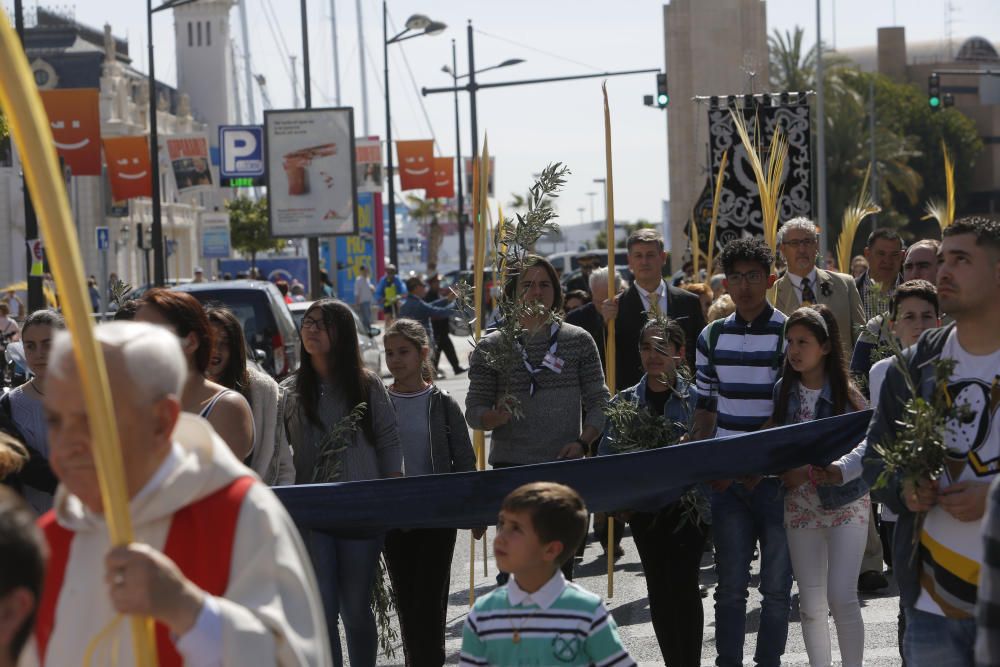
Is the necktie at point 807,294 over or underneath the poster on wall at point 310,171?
underneath

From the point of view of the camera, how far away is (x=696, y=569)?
21.6ft

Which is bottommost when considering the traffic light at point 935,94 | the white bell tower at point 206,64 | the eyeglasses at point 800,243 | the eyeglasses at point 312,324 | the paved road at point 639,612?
the paved road at point 639,612

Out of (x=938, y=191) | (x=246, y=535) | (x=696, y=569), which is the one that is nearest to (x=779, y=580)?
(x=696, y=569)

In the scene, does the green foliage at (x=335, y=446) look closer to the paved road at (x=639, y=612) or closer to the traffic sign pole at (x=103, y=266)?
the paved road at (x=639, y=612)

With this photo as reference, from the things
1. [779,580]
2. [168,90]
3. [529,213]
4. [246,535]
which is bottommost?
[779,580]

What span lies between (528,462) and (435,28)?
27.1 meters

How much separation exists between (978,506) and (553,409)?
11.4 ft

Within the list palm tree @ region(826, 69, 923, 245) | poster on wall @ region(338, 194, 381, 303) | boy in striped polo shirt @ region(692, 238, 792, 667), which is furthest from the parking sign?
palm tree @ region(826, 69, 923, 245)

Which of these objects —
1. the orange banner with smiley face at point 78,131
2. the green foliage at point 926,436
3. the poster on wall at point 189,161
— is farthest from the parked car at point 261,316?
the poster on wall at point 189,161

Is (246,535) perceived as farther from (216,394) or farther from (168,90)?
(168,90)

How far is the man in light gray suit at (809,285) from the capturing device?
907 cm

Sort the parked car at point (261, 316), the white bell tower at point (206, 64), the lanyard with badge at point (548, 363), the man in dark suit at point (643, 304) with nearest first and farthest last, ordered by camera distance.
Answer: the lanyard with badge at point (548, 363) < the man in dark suit at point (643, 304) < the parked car at point (261, 316) < the white bell tower at point (206, 64)

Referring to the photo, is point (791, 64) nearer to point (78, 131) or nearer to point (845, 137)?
point (845, 137)

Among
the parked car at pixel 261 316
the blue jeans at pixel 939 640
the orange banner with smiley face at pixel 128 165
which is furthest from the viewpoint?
the orange banner with smiley face at pixel 128 165
